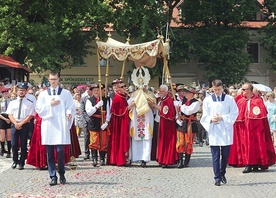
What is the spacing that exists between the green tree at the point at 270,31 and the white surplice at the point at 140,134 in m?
33.3

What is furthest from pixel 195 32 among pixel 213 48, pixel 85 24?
pixel 85 24

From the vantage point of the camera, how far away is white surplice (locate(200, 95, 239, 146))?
402 inches

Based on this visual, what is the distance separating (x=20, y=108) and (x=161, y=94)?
3.22 metres

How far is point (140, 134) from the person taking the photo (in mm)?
13375

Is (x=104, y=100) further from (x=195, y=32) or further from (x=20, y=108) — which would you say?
(x=195, y=32)

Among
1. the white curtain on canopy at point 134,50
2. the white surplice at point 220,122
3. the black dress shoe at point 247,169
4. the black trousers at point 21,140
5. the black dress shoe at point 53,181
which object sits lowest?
the black dress shoe at point 247,169

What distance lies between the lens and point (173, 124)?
43.1 feet

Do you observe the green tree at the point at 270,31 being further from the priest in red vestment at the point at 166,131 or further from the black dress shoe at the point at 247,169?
the black dress shoe at the point at 247,169

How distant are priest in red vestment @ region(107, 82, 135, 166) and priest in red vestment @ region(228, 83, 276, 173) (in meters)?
2.65

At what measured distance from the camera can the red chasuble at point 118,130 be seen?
1324 centimetres

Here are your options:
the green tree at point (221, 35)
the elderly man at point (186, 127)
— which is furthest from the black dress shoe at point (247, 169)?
the green tree at point (221, 35)

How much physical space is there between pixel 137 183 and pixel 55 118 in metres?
1.90

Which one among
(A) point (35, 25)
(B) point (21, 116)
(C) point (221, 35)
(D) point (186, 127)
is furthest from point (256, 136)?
(C) point (221, 35)

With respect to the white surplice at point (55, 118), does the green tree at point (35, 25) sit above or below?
above
